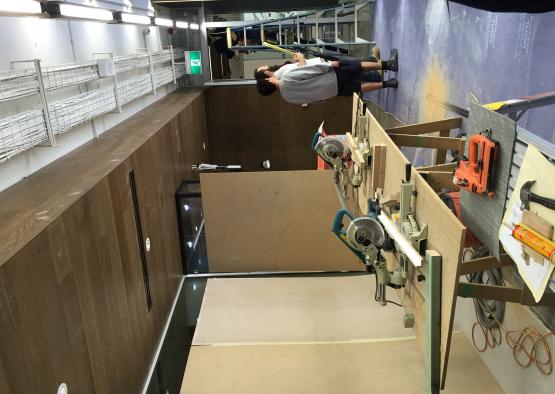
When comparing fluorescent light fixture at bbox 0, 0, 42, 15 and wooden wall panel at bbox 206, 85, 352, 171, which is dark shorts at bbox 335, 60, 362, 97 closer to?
wooden wall panel at bbox 206, 85, 352, 171

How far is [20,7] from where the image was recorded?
1.64 m

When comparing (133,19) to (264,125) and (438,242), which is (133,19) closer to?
(264,125)

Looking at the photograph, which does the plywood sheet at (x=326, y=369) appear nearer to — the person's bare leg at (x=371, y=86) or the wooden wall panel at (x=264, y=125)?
the person's bare leg at (x=371, y=86)

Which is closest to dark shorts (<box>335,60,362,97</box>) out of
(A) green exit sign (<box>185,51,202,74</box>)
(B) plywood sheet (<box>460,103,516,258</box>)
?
(A) green exit sign (<box>185,51,202,74</box>)

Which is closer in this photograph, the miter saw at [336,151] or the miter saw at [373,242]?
the miter saw at [373,242]

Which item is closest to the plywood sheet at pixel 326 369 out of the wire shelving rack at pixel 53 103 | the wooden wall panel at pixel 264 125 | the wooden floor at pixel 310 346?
the wooden floor at pixel 310 346

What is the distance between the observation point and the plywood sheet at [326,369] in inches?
75.1

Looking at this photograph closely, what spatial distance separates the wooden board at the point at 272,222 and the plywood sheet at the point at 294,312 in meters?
0.22

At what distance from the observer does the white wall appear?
175 centimetres

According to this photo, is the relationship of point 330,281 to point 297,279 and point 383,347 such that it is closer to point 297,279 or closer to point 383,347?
point 297,279

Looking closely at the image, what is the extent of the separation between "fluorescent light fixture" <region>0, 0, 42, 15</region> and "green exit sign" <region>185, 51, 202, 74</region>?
10.1 feet

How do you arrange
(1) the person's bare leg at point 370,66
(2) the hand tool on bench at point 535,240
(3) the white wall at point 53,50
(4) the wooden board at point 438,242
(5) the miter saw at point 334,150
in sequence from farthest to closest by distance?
(1) the person's bare leg at point 370,66
(5) the miter saw at point 334,150
(3) the white wall at point 53,50
(4) the wooden board at point 438,242
(2) the hand tool on bench at point 535,240

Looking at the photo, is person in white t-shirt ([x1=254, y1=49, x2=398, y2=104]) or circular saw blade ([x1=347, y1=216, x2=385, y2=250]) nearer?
circular saw blade ([x1=347, y1=216, x2=385, y2=250])

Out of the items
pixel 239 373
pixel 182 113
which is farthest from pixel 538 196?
pixel 182 113
